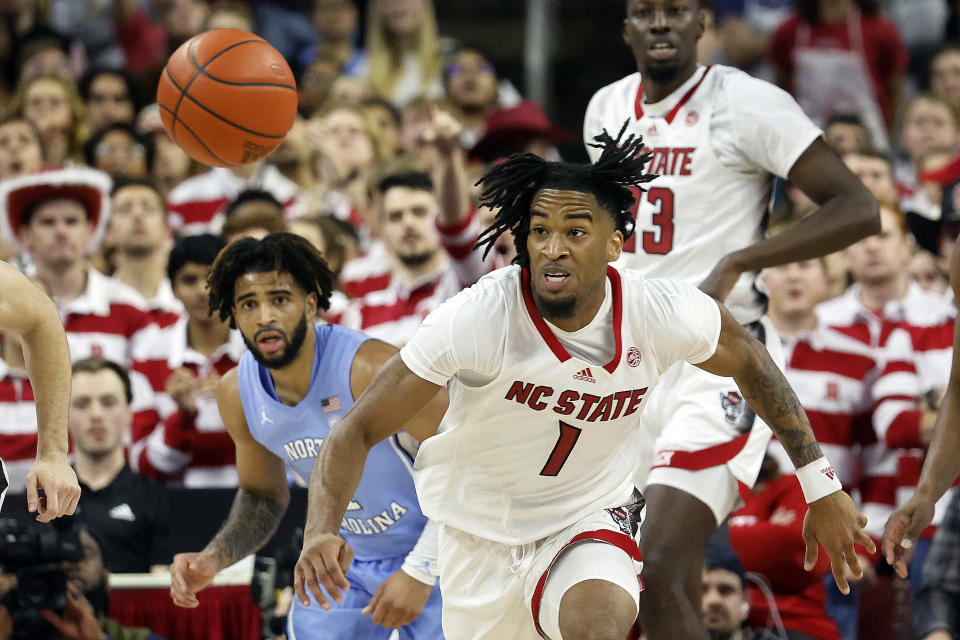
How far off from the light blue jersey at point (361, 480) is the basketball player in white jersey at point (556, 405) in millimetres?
650

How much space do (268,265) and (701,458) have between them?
1.64 m

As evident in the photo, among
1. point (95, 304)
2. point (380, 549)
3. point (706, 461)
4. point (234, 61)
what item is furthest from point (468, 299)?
point (95, 304)

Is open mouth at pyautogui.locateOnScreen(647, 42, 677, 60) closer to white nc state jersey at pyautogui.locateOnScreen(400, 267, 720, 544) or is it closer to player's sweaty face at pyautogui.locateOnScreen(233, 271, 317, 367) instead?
white nc state jersey at pyautogui.locateOnScreen(400, 267, 720, 544)

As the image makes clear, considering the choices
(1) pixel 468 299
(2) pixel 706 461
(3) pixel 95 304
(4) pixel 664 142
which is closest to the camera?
(1) pixel 468 299

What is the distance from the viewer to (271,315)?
4938 millimetres

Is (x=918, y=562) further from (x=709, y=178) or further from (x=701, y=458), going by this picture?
(x=709, y=178)

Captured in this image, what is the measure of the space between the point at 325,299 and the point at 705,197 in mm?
1420

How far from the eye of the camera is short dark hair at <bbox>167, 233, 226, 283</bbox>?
7082 mm

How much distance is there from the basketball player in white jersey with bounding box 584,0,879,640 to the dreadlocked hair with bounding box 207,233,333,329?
3.64 feet

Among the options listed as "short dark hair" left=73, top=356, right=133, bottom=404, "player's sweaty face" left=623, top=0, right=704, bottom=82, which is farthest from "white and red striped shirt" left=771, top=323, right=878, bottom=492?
"short dark hair" left=73, top=356, right=133, bottom=404

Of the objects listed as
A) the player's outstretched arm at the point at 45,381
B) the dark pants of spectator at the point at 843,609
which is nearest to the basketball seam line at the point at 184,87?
the player's outstretched arm at the point at 45,381

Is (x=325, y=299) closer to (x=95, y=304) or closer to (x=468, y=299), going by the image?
(x=468, y=299)

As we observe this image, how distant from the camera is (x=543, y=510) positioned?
4.32 m

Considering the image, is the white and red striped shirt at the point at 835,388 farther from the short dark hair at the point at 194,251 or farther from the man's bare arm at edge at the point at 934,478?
the short dark hair at the point at 194,251
